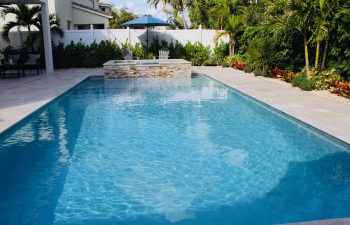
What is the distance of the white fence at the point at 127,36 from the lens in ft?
70.7

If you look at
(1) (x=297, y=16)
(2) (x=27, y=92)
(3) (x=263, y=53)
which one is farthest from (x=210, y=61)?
(2) (x=27, y=92)

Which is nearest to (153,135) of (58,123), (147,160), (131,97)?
(147,160)

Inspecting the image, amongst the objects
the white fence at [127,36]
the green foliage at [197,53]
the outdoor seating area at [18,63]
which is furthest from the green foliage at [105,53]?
the outdoor seating area at [18,63]

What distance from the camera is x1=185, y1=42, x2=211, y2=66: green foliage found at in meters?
23.2

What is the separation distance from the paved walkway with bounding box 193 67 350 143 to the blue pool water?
0.31 meters

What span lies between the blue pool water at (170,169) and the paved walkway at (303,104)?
1.00ft

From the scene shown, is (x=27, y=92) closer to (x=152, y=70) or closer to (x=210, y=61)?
(x=152, y=70)

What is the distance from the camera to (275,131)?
8.53 metres

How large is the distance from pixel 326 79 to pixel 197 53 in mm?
11808

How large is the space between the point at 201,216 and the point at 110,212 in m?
1.26

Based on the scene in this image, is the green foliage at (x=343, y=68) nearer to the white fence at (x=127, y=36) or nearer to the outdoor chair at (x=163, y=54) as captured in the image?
the outdoor chair at (x=163, y=54)

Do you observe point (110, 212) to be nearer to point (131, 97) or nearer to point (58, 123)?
point (58, 123)

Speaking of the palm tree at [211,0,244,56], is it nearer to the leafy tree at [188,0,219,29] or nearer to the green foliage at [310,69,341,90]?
the green foliage at [310,69,341,90]

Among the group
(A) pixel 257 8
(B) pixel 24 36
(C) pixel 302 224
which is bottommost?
(C) pixel 302 224
